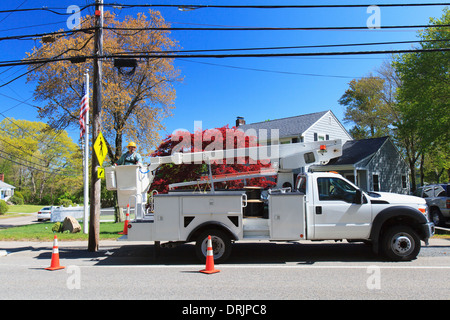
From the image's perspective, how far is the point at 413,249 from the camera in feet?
24.4

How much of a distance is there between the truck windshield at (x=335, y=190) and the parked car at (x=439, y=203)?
29.6 ft

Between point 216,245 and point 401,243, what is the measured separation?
4.23 metres

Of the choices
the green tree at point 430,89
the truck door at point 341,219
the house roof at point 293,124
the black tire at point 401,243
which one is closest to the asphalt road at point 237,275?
the black tire at point 401,243

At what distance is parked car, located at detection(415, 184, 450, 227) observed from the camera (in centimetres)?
1397

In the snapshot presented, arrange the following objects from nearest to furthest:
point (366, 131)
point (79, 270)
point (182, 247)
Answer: point (79, 270) < point (182, 247) < point (366, 131)

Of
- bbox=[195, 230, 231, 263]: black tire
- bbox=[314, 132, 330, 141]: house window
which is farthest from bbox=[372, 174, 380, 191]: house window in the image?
bbox=[195, 230, 231, 263]: black tire

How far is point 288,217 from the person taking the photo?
7.35 meters

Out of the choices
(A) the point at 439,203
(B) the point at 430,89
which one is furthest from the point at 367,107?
(A) the point at 439,203

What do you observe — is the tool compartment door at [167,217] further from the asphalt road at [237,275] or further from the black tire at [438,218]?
the black tire at [438,218]

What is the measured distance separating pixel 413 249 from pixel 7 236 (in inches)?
549

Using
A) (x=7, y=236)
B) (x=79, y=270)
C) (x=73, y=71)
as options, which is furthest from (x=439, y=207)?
(x=73, y=71)

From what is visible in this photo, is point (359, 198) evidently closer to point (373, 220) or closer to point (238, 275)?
point (373, 220)

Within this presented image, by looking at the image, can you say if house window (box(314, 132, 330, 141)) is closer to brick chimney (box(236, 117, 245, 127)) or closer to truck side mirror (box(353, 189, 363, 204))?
brick chimney (box(236, 117, 245, 127))

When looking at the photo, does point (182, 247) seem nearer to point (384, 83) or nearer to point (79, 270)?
point (79, 270)
